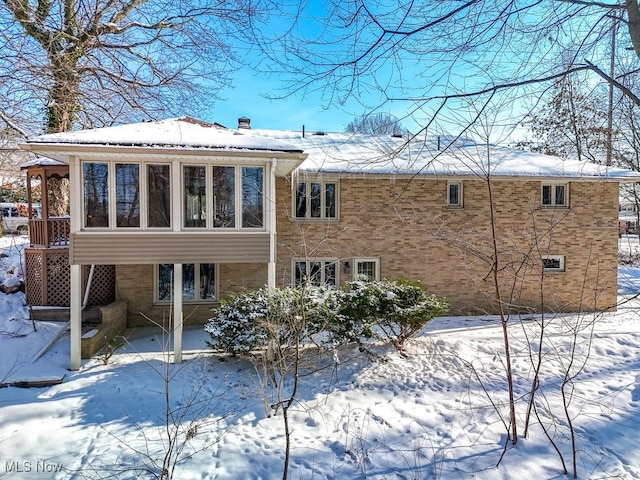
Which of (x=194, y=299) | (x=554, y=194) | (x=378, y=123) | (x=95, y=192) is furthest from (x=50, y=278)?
(x=554, y=194)

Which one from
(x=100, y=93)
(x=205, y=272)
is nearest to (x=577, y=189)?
(x=205, y=272)

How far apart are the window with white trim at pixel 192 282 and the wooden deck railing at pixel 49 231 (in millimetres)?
2380

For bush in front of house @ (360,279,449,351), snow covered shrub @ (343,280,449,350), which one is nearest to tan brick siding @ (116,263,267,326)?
snow covered shrub @ (343,280,449,350)

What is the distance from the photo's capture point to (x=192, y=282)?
997 centimetres

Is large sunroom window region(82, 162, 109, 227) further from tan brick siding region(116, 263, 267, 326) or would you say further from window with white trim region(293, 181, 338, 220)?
window with white trim region(293, 181, 338, 220)

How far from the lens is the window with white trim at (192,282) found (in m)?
9.86

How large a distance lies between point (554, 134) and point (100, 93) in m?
19.4

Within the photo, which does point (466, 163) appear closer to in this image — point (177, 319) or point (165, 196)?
point (165, 196)

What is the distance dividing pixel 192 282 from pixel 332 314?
16.4 ft

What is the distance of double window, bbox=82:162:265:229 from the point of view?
6.91 metres

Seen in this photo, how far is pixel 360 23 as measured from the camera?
149 inches

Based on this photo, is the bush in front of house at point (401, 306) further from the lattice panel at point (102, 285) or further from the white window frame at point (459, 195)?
the lattice panel at point (102, 285)

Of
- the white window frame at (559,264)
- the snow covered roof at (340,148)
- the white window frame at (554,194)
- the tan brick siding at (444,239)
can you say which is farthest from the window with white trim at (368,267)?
the white window frame at (554,194)

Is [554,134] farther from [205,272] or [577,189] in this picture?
[205,272]
